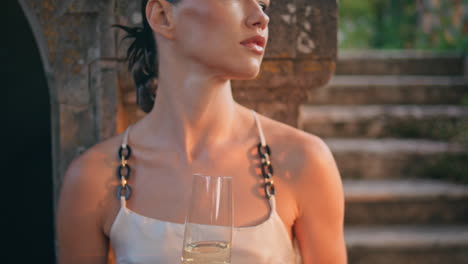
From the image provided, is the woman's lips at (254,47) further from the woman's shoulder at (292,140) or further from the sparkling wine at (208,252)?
the sparkling wine at (208,252)

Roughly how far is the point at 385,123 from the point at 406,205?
123cm

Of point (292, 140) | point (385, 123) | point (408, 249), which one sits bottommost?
point (408, 249)

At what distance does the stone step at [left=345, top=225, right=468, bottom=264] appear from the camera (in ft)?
11.4

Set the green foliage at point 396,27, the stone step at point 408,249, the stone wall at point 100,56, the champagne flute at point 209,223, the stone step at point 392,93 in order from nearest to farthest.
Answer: the champagne flute at point 209,223 → the stone wall at point 100,56 → the stone step at point 408,249 → the stone step at point 392,93 → the green foliage at point 396,27

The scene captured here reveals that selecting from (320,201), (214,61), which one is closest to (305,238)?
(320,201)

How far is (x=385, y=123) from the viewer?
489 cm

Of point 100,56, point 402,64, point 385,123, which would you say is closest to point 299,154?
point 100,56

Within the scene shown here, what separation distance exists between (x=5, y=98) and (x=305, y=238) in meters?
1.56

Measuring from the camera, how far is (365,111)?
4930 millimetres

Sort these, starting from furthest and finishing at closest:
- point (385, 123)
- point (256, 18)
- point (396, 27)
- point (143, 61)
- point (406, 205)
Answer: point (396, 27), point (385, 123), point (406, 205), point (143, 61), point (256, 18)

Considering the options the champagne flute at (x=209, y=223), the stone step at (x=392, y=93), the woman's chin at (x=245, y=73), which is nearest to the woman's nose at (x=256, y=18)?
the woman's chin at (x=245, y=73)

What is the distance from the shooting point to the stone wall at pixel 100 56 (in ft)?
6.23

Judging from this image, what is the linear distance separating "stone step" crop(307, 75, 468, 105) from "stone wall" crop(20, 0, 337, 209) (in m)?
3.48

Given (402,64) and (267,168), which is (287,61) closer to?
(267,168)
